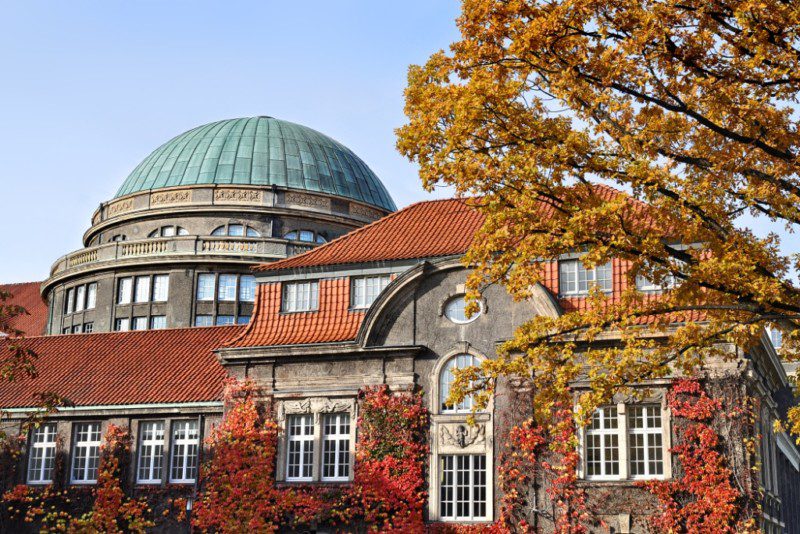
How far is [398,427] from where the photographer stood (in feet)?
102

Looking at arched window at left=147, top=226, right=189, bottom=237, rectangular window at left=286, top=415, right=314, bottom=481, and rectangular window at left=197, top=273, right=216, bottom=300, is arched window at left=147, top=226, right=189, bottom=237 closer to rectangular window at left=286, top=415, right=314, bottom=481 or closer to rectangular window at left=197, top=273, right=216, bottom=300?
rectangular window at left=197, top=273, right=216, bottom=300

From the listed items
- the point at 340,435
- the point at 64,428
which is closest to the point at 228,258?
the point at 64,428

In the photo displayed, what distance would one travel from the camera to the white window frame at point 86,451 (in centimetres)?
3625

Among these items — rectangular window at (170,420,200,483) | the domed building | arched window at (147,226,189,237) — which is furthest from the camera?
arched window at (147,226,189,237)

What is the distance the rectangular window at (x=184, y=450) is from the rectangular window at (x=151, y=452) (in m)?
0.43

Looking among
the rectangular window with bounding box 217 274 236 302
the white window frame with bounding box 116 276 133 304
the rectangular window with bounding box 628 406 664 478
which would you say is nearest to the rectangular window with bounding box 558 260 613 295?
the rectangular window with bounding box 628 406 664 478

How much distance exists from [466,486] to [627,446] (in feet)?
15.1

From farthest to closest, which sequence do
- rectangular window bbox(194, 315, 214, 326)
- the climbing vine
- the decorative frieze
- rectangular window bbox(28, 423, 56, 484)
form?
the decorative frieze < rectangular window bbox(194, 315, 214, 326) < rectangular window bbox(28, 423, 56, 484) < the climbing vine

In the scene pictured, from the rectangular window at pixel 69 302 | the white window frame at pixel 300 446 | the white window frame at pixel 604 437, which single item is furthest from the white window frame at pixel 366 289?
the rectangular window at pixel 69 302

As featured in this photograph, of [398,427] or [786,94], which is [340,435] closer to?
[398,427]

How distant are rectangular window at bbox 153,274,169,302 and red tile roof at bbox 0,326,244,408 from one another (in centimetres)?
1323

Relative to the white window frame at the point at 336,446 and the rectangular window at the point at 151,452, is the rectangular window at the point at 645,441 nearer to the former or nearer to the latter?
the white window frame at the point at 336,446

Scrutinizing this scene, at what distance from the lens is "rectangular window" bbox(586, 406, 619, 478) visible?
95.0 ft

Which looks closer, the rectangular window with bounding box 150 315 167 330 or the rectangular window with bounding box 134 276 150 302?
the rectangular window with bounding box 150 315 167 330
